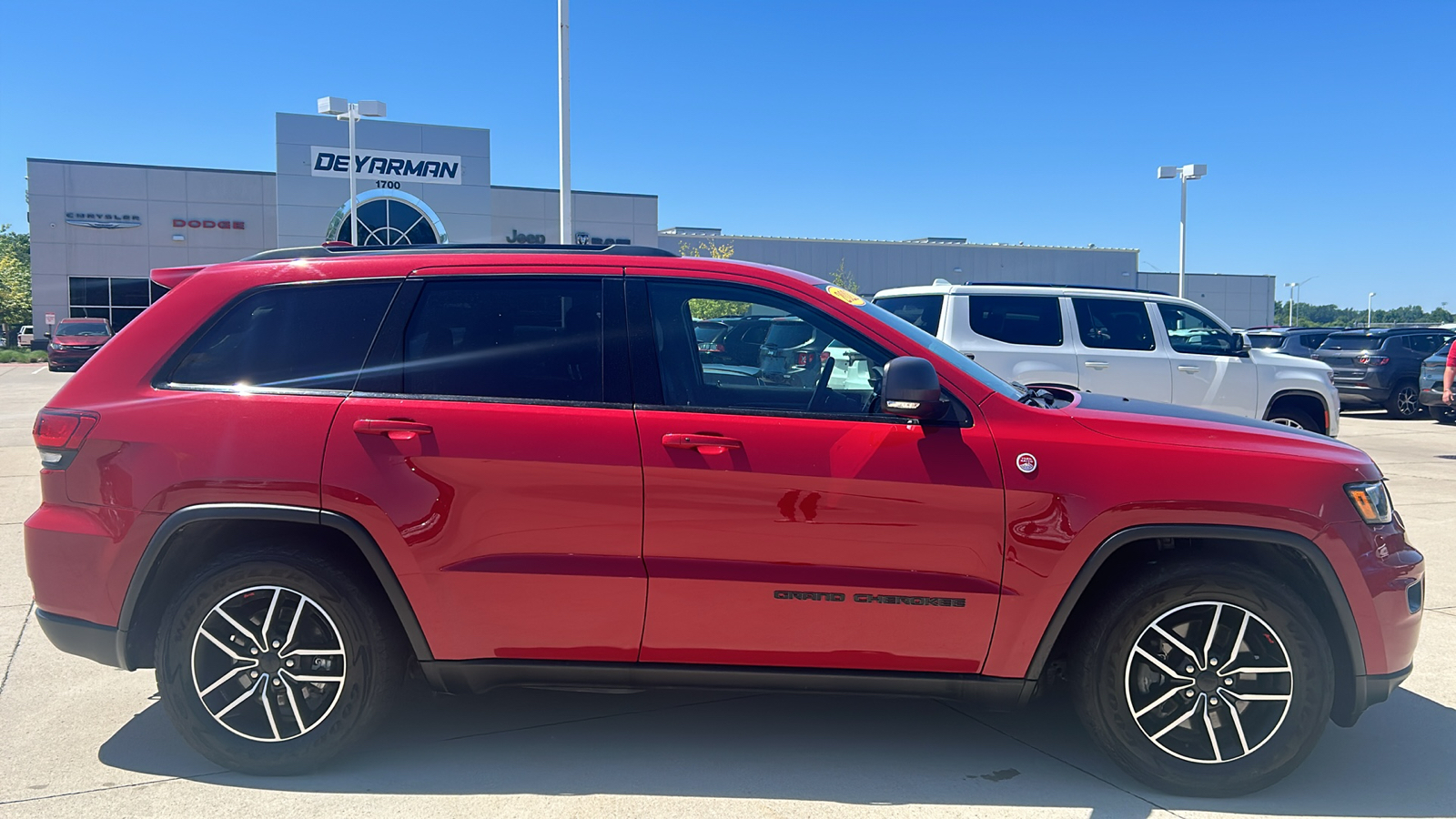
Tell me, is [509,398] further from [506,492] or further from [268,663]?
[268,663]

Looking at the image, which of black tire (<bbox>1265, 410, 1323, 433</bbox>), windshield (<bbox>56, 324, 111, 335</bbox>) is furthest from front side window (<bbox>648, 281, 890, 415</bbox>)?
windshield (<bbox>56, 324, 111, 335</bbox>)

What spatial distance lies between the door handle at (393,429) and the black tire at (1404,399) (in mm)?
20393

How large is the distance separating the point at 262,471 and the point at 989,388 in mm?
2510

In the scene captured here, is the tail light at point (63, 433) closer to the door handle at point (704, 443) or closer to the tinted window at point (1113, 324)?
the door handle at point (704, 443)

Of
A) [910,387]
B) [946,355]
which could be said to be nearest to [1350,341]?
[946,355]

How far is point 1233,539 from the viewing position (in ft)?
11.8

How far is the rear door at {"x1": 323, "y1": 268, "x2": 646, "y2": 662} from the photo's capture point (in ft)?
11.6

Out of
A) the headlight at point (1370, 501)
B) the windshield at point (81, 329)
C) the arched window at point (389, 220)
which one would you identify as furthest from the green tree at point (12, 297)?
the headlight at point (1370, 501)

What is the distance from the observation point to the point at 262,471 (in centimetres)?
361

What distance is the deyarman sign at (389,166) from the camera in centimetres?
3456

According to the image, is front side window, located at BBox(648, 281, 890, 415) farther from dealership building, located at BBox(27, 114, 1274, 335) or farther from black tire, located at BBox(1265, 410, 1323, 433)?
dealership building, located at BBox(27, 114, 1274, 335)

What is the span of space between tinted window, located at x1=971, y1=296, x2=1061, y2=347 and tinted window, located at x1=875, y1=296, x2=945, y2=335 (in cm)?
34

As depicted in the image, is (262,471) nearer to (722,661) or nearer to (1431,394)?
(722,661)

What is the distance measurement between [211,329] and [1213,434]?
3562 millimetres
